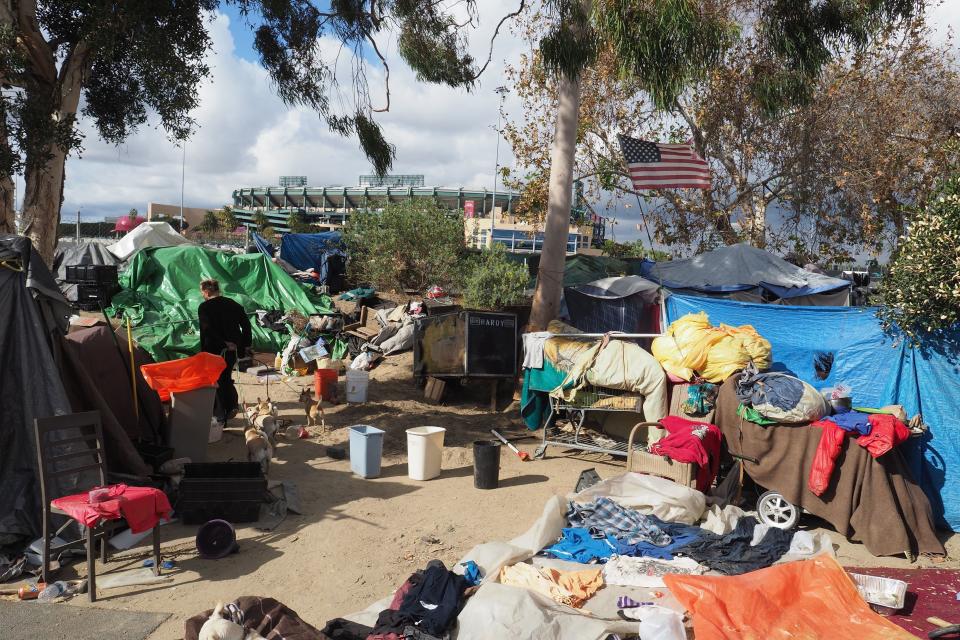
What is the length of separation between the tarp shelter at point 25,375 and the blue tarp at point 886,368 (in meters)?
7.19

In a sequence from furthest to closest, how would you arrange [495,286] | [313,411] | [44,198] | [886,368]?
[495,286], [313,411], [44,198], [886,368]

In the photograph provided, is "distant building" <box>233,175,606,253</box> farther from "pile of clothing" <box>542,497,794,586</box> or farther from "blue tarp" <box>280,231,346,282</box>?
"pile of clothing" <box>542,497,794,586</box>

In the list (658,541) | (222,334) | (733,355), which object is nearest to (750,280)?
(733,355)

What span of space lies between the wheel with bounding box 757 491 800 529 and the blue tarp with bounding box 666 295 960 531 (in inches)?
50.2

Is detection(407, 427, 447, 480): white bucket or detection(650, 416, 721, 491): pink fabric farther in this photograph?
detection(407, 427, 447, 480): white bucket

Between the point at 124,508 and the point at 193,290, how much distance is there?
499 inches

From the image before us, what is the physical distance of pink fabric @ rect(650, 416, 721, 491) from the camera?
6.76 metres

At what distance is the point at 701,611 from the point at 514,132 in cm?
1832

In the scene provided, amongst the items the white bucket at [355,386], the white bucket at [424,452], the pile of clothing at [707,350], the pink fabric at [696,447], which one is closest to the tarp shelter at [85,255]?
the white bucket at [355,386]

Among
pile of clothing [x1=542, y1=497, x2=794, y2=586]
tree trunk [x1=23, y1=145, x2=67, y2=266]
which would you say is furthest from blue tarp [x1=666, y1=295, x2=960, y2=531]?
tree trunk [x1=23, y1=145, x2=67, y2=266]

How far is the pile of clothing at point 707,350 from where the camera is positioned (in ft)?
25.5

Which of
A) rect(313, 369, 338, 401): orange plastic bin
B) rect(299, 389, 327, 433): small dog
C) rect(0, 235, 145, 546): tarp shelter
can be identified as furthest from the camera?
rect(313, 369, 338, 401): orange plastic bin

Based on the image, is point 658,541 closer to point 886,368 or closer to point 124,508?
point 886,368

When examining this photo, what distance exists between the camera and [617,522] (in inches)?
240
